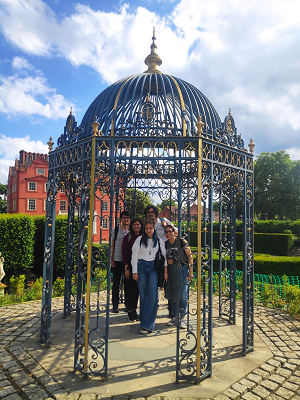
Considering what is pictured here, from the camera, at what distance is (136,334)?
16.4ft

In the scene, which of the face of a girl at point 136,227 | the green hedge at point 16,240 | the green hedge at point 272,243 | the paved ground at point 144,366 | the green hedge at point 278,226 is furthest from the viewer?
the green hedge at point 278,226

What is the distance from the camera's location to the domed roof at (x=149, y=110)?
4.00 m

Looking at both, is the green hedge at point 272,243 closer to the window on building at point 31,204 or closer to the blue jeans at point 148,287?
the blue jeans at point 148,287

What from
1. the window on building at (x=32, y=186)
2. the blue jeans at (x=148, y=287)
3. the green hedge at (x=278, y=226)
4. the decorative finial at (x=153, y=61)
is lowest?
the blue jeans at (x=148, y=287)

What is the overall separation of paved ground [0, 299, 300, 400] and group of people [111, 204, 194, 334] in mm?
454

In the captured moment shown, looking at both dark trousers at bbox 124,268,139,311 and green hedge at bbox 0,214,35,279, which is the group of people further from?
green hedge at bbox 0,214,35,279

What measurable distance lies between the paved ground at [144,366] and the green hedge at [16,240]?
346 inches

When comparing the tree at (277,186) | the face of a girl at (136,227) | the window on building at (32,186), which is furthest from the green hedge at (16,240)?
the tree at (277,186)

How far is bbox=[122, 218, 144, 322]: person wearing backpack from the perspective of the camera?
5.38 m

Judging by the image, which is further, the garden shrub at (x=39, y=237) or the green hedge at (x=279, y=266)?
the garden shrub at (x=39, y=237)

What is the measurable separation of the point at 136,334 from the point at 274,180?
34.6m

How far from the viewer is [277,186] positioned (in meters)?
34.4

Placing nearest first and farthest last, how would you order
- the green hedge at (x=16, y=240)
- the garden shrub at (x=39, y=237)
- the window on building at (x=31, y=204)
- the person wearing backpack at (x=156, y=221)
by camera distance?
the person wearing backpack at (x=156, y=221)
the green hedge at (x=16, y=240)
the garden shrub at (x=39, y=237)
the window on building at (x=31, y=204)

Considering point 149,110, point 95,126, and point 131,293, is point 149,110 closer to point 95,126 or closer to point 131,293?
point 95,126
